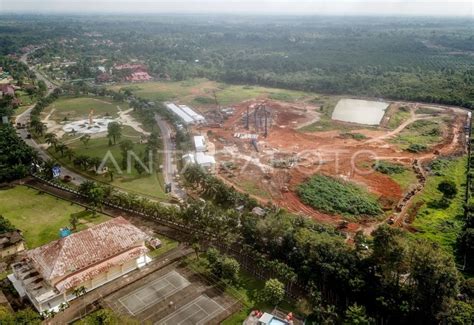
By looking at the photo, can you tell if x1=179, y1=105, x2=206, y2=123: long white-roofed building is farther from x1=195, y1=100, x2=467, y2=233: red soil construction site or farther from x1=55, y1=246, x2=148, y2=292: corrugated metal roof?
x1=55, y1=246, x2=148, y2=292: corrugated metal roof

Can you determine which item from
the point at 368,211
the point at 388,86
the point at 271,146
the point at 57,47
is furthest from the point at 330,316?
the point at 57,47

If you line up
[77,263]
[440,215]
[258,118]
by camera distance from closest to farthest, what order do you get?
[77,263] → [440,215] → [258,118]

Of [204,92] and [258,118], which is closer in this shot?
[258,118]

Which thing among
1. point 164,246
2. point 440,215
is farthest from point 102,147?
point 440,215

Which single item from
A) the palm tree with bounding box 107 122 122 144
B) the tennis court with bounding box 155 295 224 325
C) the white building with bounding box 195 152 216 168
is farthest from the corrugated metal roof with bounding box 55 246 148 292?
the palm tree with bounding box 107 122 122 144

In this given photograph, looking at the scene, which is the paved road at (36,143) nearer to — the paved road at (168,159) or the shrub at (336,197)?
the paved road at (168,159)

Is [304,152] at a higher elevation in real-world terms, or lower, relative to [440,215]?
lower

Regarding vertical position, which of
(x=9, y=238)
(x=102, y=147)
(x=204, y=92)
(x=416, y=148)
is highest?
(x=9, y=238)

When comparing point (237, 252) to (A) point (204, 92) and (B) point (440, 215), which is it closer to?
(B) point (440, 215)
